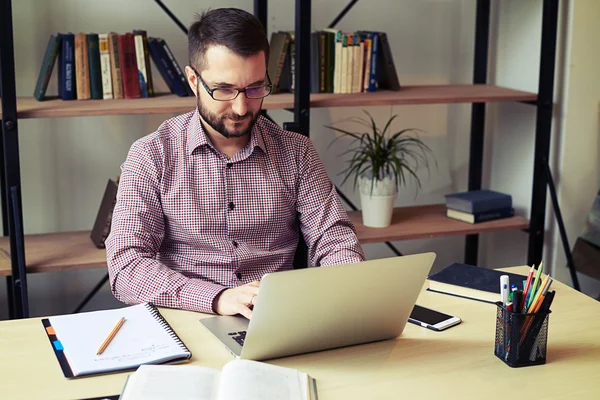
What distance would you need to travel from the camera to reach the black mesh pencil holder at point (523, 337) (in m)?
1.35

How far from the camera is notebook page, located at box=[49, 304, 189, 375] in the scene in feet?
4.30

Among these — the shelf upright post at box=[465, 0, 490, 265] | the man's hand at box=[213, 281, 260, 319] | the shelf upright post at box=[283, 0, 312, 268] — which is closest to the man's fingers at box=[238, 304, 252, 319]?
the man's hand at box=[213, 281, 260, 319]

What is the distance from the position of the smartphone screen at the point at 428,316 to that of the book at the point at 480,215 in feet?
4.41

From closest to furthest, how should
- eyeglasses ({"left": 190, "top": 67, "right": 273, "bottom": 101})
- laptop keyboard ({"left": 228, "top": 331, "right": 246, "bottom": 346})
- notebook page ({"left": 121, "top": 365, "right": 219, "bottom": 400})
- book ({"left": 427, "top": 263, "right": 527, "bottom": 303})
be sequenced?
notebook page ({"left": 121, "top": 365, "right": 219, "bottom": 400})
laptop keyboard ({"left": 228, "top": 331, "right": 246, "bottom": 346})
book ({"left": 427, "top": 263, "right": 527, "bottom": 303})
eyeglasses ({"left": 190, "top": 67, "right": 273, "bottom": 101})

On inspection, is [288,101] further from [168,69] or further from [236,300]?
[236,300]

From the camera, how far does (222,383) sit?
1.21 meters

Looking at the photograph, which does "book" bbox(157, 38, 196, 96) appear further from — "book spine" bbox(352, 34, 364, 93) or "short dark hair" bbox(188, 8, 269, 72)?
"short dark hair" bbox(188, 8, 269, 72)

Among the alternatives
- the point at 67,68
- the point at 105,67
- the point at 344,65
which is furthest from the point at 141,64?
the point at 344,65

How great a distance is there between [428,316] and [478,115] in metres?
1.78

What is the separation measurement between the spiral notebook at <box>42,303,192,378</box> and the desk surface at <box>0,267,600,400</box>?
0.02m

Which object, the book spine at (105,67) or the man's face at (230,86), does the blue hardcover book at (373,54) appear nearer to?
the book spine at (105,67)

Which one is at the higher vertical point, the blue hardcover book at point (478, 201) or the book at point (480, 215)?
Answer: the blue hardcover book at point (478, 201)

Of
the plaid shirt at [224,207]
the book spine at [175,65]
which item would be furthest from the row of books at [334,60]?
the plaid shirt at [224,207]

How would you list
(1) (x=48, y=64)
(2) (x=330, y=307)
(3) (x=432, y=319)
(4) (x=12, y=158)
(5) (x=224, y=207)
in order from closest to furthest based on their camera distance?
(2) (x=330, y=307)
(3) (x=432, y=319)
(5) (x=224, y=207)
(4) (x=12, y=158)
(1) (x=48, y=64)
